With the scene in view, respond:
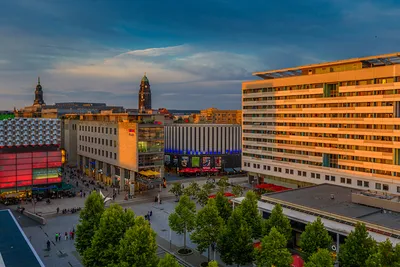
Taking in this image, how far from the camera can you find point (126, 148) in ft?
312

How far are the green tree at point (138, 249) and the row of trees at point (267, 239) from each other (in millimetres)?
10856

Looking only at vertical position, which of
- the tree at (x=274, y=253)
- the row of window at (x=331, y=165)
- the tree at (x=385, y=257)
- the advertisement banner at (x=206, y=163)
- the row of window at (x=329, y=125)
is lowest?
the advertisement banner at (x=206, y=163)

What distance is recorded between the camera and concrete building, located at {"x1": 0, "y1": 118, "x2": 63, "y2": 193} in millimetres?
83500

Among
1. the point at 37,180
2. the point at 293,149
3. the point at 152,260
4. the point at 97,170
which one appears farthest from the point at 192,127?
the point at 152,260

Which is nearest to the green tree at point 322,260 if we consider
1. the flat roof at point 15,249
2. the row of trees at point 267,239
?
the row of trees at point 267,239

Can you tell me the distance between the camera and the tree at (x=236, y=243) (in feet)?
144

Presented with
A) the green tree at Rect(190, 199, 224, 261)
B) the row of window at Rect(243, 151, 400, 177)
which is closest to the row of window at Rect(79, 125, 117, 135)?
the row of window at Rect(243, 151, 400, 177)

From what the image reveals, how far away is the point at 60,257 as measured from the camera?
5072 cm

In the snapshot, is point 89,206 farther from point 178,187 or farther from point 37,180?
point 37,180

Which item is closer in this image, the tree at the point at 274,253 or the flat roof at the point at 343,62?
the tree at the point at 274,253

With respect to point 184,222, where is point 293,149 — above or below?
above

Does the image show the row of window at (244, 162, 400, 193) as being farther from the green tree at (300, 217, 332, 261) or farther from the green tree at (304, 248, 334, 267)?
the green tree at (304, 248, 334, 267)

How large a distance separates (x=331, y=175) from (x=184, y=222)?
45.6m

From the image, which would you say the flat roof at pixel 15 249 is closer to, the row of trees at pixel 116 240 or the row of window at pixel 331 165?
the row of trees at pixel 116 240
